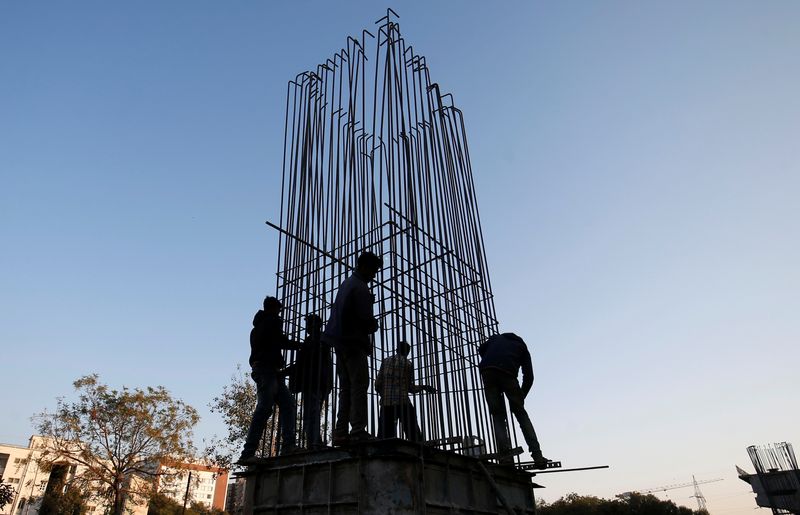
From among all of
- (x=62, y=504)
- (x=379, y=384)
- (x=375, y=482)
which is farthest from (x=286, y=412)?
(x=62, y=504)

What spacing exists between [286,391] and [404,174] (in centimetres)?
331

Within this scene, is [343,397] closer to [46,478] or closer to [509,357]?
[509,357]

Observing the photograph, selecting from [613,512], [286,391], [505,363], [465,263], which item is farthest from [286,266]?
[613,512]

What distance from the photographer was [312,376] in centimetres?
661

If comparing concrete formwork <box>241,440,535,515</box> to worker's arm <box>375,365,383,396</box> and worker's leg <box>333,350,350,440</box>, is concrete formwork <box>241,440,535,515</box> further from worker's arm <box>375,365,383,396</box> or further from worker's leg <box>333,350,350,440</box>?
worker's arm <box>375,365,383,396</box>

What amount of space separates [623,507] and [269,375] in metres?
39.1

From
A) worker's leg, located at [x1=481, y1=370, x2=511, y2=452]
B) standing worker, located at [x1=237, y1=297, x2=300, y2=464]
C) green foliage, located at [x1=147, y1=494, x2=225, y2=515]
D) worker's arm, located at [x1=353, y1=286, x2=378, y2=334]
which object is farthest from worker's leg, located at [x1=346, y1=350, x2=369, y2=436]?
green foliage, located at [x1=147, y1=494, x2=225, y2=515]

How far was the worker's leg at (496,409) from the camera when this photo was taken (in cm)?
697

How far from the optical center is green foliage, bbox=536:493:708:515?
36.9 m

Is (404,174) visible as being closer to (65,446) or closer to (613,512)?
(65,446)

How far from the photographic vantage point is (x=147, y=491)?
29.2 m

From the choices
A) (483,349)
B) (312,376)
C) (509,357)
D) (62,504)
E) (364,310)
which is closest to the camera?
(364,310)

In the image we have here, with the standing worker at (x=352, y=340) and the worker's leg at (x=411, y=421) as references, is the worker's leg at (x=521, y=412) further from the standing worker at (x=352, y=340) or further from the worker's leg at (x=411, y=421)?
the standing worker at (x=352, y=340)

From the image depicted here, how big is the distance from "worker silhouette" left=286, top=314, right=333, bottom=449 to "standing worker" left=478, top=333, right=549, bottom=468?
6.76 feet
